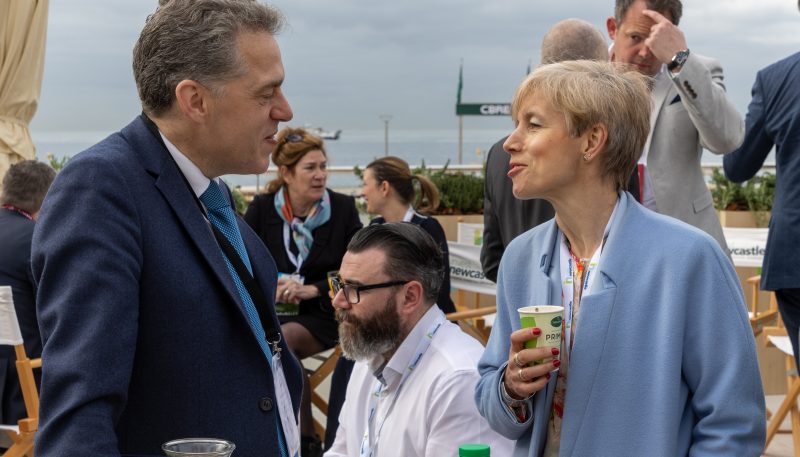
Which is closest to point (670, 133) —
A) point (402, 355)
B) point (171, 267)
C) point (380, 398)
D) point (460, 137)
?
point (402, 355)

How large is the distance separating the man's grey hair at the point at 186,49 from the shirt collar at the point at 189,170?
8 centimetres

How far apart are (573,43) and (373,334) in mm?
1380

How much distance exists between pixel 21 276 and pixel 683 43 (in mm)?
3738

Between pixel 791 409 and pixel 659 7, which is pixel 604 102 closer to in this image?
pixel 659 7

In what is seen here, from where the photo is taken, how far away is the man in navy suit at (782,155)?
369cm

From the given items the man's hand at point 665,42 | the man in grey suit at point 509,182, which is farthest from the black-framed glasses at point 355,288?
Result: the man's hand at point 665,42

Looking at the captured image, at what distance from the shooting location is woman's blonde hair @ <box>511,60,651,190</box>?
2330 millimetres

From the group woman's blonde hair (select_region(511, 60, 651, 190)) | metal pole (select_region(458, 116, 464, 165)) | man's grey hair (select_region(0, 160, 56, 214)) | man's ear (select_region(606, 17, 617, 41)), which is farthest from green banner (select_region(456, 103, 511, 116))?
woman's blonde hair (select_region(511, 60, 651, 190))

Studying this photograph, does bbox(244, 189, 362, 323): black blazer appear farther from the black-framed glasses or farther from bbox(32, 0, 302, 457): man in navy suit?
bbox(32, 0, 302, 457): man in navy suit

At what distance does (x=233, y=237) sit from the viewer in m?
2.26

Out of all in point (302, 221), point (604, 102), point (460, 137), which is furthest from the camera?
point (460, 137)

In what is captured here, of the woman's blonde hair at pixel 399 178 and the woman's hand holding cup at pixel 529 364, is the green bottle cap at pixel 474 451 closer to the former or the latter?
the woman's hand holding cup at pixel 529 364

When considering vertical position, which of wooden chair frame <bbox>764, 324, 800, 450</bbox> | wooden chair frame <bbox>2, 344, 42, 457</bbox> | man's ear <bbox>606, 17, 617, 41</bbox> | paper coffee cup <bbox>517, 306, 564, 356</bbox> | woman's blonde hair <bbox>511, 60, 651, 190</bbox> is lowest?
wooden chair frame <bbox>764, 324, 800, 450</bbox>

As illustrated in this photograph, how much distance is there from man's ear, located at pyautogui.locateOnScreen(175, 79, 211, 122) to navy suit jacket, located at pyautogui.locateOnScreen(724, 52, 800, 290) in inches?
95.1
